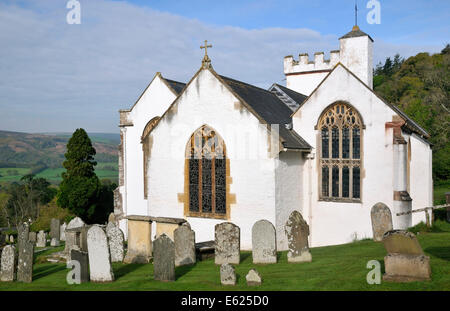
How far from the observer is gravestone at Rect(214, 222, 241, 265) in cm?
1240

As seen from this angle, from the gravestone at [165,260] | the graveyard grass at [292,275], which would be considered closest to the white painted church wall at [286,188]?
the graveyard grass at [292,275]

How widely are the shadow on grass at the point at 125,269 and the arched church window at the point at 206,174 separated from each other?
4.70 meters

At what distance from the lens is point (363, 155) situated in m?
16.7

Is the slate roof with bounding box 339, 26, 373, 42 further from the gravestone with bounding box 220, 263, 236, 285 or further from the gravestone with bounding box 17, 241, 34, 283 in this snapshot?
the gravestone with bounding box 17, 241, 34, 283

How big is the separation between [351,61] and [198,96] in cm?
977

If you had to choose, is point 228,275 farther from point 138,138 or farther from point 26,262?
point 138,138

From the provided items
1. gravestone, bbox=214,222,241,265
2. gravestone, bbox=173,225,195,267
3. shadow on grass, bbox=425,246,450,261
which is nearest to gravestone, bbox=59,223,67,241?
gravestone, bbox=173,225,195,267

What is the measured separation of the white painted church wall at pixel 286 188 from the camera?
1606 cm

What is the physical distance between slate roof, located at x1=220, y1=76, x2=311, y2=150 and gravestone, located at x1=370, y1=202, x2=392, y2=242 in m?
4.15

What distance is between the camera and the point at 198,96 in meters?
17.5

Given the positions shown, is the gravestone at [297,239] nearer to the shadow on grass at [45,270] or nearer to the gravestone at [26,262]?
the gravestone at [26,262]

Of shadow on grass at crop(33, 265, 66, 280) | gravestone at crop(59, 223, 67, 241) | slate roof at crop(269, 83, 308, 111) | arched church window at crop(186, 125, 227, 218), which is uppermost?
slate roof at crop(269, 83, 308, 111)
